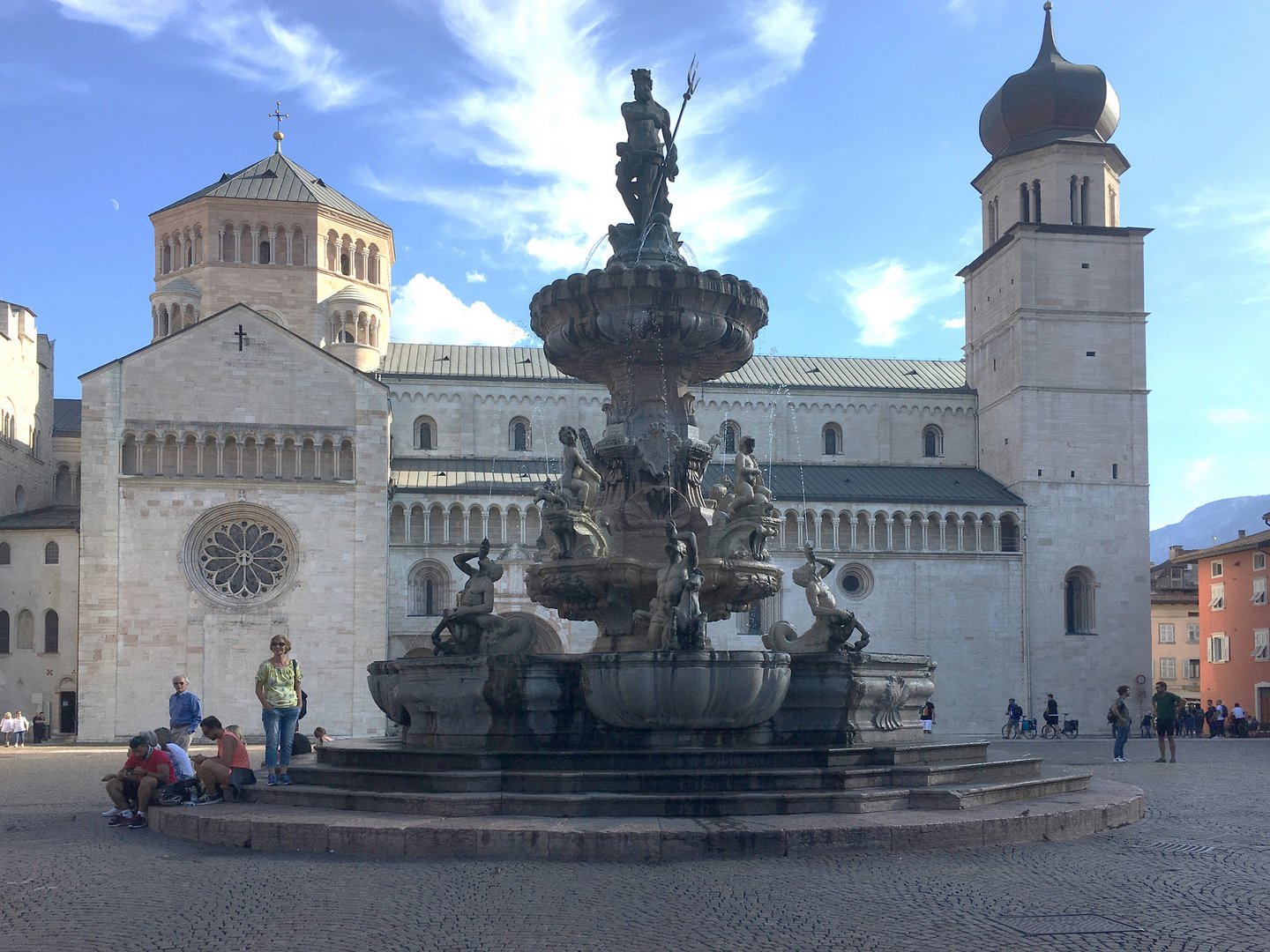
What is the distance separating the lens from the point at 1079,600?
5106cm

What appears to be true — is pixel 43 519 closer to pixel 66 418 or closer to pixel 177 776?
pixel 66 418

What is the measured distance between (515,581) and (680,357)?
31.0 m

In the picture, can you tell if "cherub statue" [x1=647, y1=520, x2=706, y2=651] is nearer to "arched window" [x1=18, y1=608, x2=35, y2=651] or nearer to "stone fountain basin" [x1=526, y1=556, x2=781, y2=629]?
"stone fountain basin" [x1=526, y1=556, x2=781, y2=629]

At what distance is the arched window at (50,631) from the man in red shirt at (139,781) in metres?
35.2

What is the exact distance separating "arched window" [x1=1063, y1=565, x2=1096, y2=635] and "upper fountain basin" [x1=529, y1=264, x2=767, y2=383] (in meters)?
38.9

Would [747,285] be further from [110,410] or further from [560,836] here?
[110,410]

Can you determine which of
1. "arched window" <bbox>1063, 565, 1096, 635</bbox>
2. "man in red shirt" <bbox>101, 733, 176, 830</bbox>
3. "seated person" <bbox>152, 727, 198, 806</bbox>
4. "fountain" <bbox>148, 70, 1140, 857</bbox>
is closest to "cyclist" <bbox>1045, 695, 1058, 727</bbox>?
"arched window" <bbox>1063, 565, 1096, 635</bbox>

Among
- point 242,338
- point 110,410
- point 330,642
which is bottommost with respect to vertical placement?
point 330,642

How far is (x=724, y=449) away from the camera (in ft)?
178

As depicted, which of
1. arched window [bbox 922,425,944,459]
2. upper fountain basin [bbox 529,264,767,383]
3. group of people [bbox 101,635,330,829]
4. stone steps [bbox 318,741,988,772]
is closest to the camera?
stone steps [bbox 318,741,988,772]

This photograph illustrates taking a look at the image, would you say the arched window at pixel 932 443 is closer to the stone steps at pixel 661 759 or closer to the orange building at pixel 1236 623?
the orange building at pixel 1236 623

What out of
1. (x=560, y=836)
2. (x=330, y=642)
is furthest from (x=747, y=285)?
(x=330, y=642)

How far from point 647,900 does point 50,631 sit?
4156 centimetres

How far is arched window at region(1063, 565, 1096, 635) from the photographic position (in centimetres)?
5056
